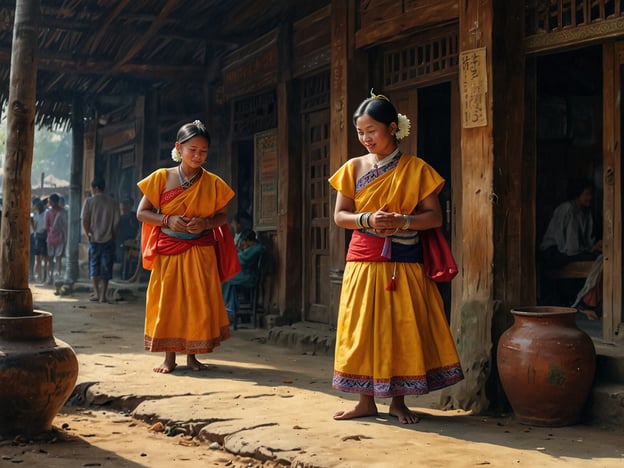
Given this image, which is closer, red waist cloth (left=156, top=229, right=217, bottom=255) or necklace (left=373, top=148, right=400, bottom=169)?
necklace (left=373, top=148, right=400, bottom=169)

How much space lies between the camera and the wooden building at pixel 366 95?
5.18m

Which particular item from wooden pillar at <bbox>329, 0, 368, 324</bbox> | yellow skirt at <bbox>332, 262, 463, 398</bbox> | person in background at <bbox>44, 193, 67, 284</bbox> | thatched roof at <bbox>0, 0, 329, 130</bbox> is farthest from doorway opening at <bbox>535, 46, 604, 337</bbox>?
person in background at <bbox>44, 193, 67, 284</bbox>

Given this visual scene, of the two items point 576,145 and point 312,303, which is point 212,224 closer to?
point 312,303

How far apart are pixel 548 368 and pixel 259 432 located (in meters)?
1.69

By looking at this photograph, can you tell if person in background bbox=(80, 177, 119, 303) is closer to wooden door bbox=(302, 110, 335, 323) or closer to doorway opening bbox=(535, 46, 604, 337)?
wooden door bbox=(302, 110, 335, 323)

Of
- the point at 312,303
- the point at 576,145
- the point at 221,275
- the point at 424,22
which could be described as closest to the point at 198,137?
the point at 221,275

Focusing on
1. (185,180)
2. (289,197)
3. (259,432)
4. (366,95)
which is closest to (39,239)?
(289,197)

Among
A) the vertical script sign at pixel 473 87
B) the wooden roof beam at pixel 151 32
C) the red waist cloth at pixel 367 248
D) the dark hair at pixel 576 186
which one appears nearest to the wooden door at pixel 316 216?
the wooden roof beam at pixel 151 32

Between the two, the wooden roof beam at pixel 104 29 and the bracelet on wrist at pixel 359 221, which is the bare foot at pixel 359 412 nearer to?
the bracelet on wrist at pixel 359 221

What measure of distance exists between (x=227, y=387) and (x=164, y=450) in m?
1.30

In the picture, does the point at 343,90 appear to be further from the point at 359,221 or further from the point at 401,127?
the point at 359,221

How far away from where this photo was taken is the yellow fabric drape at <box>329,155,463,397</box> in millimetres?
4281

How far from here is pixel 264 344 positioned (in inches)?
322

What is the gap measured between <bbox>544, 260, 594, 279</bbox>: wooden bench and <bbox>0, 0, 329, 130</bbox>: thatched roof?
12.1ft
